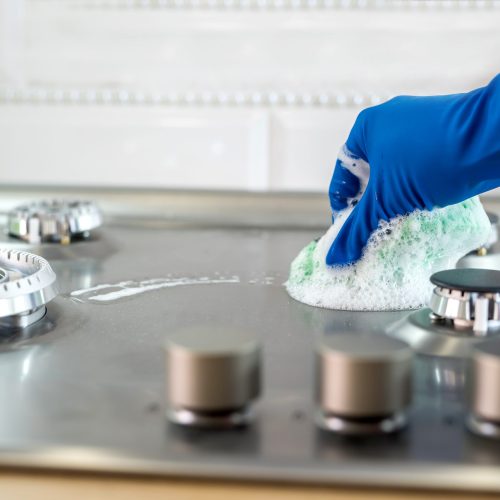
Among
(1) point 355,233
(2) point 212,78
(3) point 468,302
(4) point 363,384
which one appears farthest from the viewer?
(2) point 212,78

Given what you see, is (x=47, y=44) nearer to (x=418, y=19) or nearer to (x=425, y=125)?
(x=418, y=19)

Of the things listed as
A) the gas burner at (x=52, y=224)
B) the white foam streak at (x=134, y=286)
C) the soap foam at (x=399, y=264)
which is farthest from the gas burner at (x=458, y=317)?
the gas burner at (x=52, y=224)

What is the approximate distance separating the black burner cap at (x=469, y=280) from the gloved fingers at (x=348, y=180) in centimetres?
17

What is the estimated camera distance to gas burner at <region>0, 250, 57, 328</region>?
25.6 inches

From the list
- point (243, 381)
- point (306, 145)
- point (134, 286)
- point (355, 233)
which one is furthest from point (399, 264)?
point (306, 145)

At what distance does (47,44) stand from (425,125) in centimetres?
70

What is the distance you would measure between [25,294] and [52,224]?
0.36m

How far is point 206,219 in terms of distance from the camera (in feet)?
3.91

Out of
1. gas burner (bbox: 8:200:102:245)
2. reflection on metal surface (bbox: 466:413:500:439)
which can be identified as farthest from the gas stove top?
gas burner (bbox: 8:200:102:245)

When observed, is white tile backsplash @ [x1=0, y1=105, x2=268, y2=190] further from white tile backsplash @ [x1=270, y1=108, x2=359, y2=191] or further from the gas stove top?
the gas stove top

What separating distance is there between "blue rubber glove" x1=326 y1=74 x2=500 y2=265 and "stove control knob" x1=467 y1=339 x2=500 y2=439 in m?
0.24

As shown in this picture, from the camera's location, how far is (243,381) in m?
0.45

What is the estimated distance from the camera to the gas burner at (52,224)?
101 cm

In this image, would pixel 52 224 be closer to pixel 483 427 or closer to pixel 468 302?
pixel 468 302
